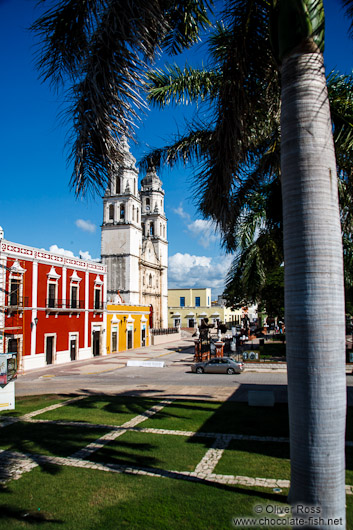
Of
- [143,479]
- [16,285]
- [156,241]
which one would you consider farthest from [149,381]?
[156,241]

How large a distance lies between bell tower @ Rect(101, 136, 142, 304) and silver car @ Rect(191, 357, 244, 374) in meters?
30.3

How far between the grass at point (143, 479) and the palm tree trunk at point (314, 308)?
257 cm

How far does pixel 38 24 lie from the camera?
5.49 m

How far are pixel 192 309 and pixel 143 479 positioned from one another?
7398cm

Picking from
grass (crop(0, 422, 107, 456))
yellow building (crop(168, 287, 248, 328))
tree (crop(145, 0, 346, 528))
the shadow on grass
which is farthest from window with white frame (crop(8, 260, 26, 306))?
yellow building (crop(168, 287, 248, 328))

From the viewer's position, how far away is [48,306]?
2981 cm

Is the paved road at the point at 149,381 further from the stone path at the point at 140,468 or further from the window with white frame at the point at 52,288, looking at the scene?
the stone path at the point at 140,468

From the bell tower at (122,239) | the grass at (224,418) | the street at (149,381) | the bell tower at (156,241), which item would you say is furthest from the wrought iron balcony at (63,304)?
the bell tower at (156,241)

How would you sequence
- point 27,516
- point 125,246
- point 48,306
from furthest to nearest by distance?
point 125,246
point 48,306
point 27,516

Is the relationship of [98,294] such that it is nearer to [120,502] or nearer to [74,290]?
[74,290]

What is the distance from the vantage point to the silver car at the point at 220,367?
23914 millimetres

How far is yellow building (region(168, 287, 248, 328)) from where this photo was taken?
81000mm

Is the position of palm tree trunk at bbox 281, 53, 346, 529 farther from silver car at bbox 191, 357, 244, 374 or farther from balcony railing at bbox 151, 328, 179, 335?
balcony railing at bbox 151, 328, 179, 335

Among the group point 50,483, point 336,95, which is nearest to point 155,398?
point 50,483
